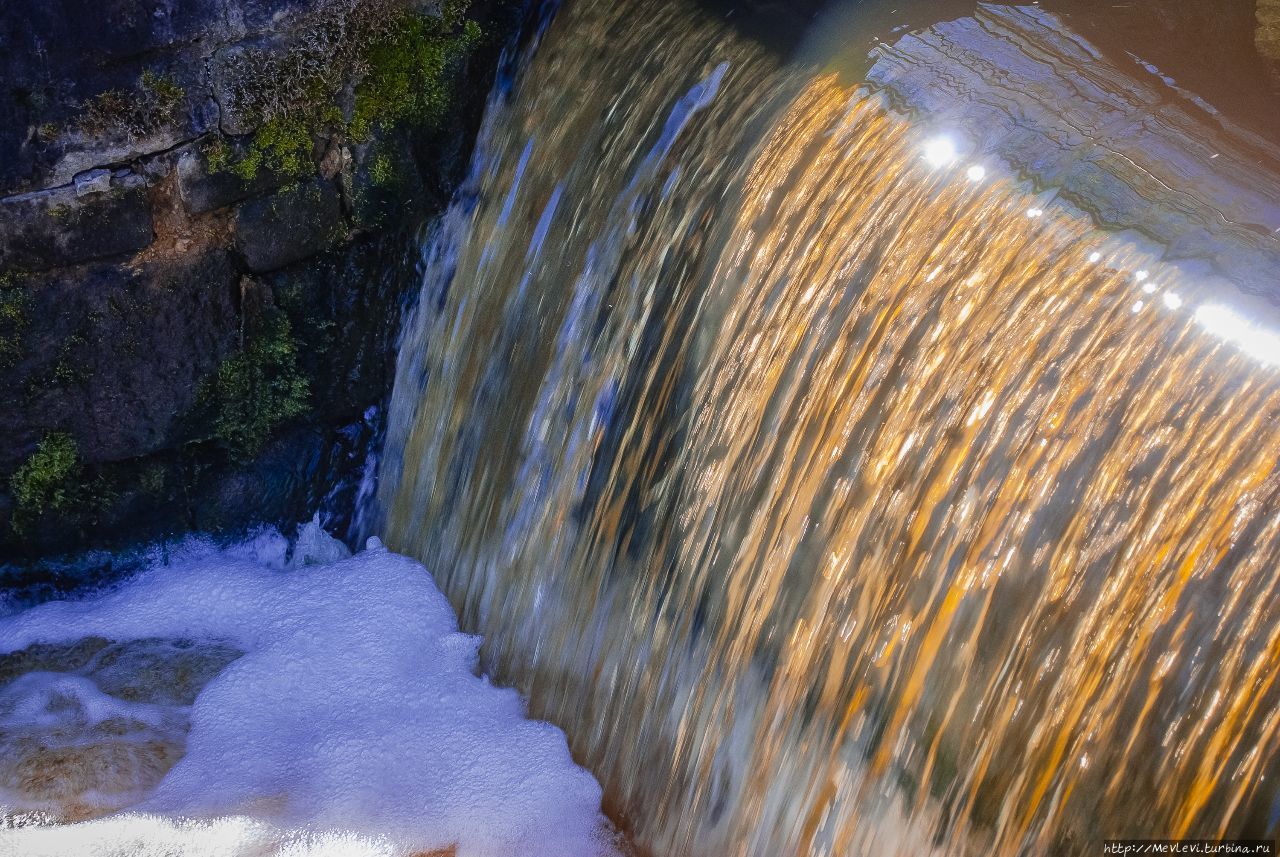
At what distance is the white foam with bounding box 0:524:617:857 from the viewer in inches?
130

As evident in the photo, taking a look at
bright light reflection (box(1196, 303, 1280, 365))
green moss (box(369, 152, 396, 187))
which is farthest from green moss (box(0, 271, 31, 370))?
bright light reflection (box(1196, 303, 1280, 365))

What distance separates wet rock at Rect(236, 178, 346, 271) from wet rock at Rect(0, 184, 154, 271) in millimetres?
347

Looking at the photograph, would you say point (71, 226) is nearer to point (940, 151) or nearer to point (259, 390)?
point (259, 390)

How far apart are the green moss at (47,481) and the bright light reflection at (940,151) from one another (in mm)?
3255

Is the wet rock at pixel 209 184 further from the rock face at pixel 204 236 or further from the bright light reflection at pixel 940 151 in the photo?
the bright light reflection at pixel 940 151

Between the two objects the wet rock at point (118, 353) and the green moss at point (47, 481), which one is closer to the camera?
the wet rock at point (118, 353)

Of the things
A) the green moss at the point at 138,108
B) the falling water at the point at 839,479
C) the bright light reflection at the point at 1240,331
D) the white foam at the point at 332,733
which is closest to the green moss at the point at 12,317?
the green moss at the point at 138,108

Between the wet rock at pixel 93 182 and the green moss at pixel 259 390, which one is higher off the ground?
the wet rock at pixel 93 182

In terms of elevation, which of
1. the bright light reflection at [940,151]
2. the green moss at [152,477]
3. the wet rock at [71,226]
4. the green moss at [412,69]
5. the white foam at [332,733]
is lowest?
the white foam at [332,733]

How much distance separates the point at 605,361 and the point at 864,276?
0.98 meters

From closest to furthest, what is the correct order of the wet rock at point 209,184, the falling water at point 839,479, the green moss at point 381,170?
the falling water at point 839,479
the wet rock at point 209,184
the green moss at point 381,170

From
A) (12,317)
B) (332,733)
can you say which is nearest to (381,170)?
(12,317)

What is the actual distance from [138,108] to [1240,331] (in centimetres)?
357

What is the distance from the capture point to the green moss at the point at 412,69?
171 inches
